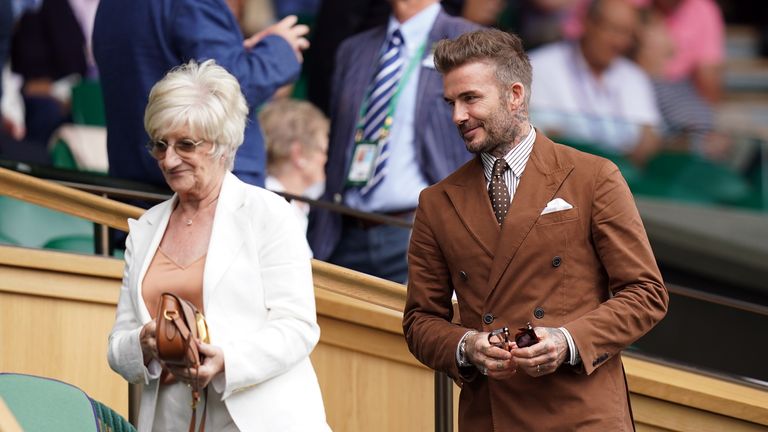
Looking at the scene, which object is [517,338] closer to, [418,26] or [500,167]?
[500,167]

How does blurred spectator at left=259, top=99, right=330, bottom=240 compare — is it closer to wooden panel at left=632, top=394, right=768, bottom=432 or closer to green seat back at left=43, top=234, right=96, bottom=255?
green seat back at left=43, top=234, right=96, bottom=255

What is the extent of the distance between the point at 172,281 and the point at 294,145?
3.28 m

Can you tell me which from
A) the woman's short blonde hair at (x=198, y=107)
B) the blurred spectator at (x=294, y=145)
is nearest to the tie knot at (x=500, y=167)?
the woman's short blonde hair at (x=198, y=107)

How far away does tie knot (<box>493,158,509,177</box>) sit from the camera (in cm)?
310

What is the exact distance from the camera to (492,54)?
306 cm

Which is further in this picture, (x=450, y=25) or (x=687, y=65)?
(x=687, y=65)

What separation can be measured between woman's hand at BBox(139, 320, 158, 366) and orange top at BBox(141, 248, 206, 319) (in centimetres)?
8

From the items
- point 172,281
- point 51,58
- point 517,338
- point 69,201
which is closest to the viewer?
point 517,338

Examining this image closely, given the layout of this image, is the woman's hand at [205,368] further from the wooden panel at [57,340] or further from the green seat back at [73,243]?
the green seat back at [73,243]

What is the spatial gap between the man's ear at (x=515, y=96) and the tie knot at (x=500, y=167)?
11cm

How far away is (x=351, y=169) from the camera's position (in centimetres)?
589

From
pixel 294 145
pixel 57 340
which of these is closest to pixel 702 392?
pixel 57 340

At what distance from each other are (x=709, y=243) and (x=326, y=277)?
5.39m

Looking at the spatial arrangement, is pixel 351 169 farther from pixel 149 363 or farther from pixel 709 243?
pixel 709 243
